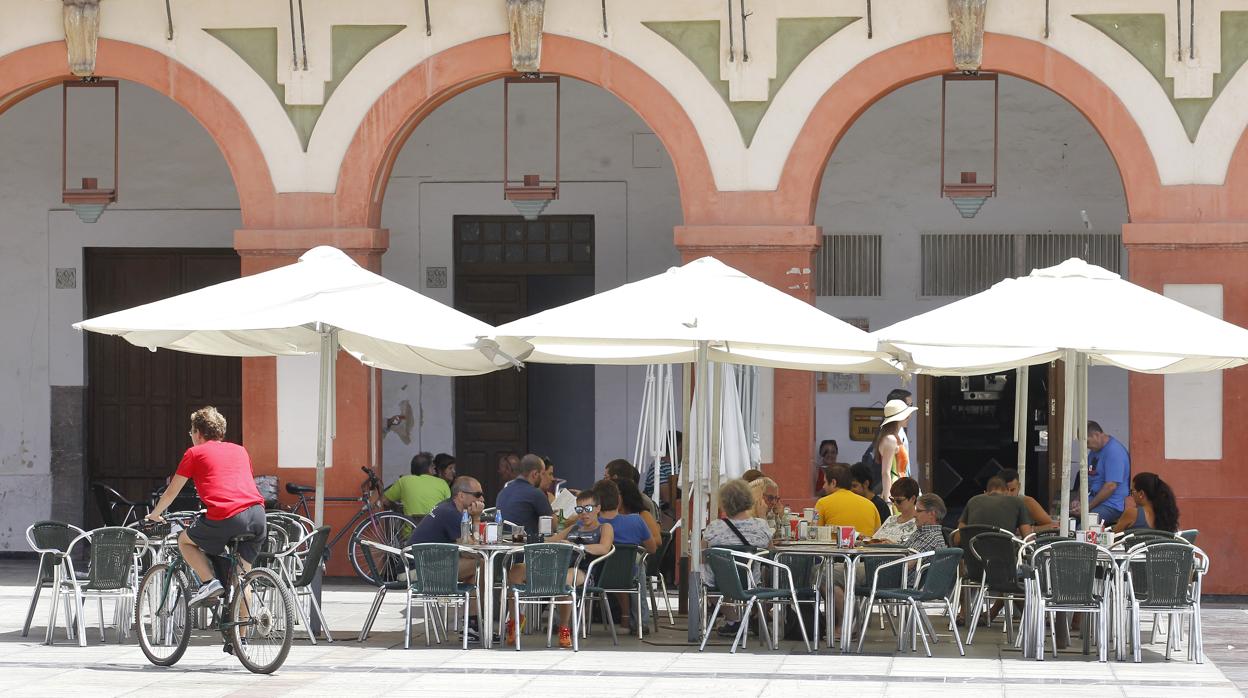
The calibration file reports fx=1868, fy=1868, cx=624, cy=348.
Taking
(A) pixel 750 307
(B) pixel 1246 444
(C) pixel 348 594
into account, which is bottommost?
(C) pixel 348 594

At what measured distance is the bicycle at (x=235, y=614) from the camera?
1030 cm

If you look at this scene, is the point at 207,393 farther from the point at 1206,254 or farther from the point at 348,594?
the point at 1206,254

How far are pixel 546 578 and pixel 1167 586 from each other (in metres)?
3.79

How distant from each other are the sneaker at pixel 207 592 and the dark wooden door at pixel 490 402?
8198mm

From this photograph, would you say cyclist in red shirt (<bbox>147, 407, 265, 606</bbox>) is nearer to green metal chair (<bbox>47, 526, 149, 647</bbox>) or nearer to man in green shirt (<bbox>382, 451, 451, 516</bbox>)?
green metal chair (<bbox>47, 526, 149, 647</bbox>)

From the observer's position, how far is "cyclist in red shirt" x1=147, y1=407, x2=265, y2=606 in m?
10.7

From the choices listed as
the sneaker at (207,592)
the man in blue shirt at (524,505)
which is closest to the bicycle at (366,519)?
the man in blue shirt at (524,505)

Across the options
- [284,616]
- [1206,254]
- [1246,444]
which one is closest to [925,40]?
[1206,254]

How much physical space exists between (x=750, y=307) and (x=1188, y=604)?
3.25 m

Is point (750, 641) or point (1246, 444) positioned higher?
point (1246, 444)

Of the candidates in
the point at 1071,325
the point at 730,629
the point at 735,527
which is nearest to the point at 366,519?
the point at 730,629

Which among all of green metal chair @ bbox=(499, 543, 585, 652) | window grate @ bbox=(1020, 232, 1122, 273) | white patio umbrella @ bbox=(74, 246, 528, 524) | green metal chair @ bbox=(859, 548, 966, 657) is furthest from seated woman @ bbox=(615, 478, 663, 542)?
window grate @ bbox=(1020, 232, 1122, 273)

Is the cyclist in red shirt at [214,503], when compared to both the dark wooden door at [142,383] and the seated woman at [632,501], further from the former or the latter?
the dark wooden door at [142,383]

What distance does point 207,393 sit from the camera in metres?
19.1
